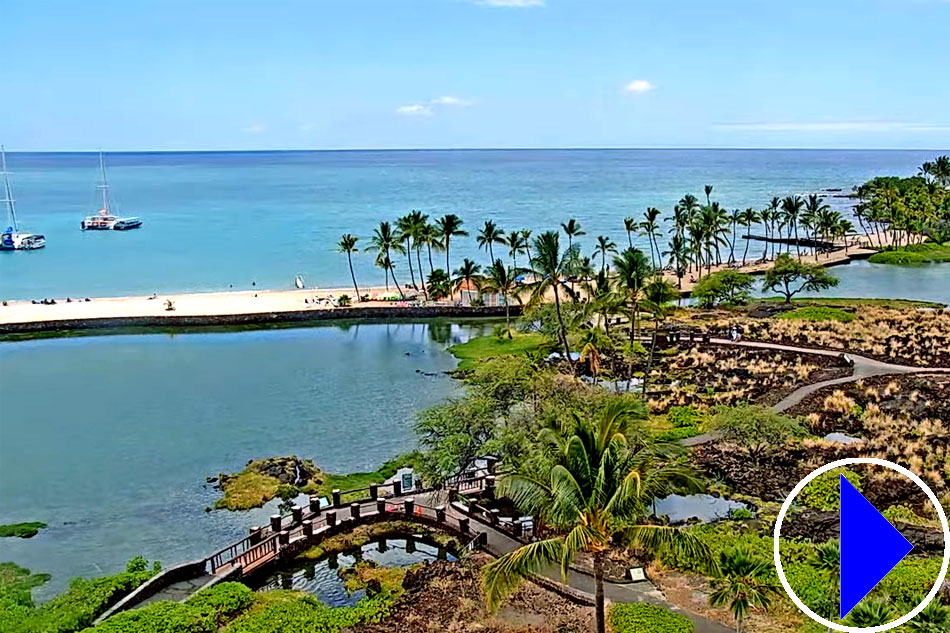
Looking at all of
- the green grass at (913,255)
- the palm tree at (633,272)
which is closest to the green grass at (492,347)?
the palm tree at (633,272)

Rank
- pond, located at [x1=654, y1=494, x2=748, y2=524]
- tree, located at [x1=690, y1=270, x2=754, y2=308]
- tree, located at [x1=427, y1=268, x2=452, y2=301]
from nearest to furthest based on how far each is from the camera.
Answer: pond, located at [x1=654, y1=494, x2=748, y2=524]
tree, located at [x1=690, y1=270, x2=754, y2=308]
tree, located at [x1=427, y1=268, x2=452, y2=301]

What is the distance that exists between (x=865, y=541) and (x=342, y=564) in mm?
18264

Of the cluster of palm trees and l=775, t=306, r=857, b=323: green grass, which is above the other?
the cluster of palm trees

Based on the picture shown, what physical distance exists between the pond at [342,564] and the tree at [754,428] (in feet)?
42.6

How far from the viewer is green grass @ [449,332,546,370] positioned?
2124 inches

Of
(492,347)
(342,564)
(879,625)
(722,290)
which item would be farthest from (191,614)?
(722,290)

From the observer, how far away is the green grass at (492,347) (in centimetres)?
5394

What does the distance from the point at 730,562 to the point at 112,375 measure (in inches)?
1661

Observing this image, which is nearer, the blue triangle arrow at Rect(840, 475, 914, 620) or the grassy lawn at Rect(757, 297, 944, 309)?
the blue triangle arrow at Rect(840, 475, 914, 620)

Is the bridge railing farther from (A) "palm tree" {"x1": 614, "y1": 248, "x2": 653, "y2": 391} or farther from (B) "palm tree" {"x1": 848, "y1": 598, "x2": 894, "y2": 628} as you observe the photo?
(B) "palm tree" {"x1": 848, "y1": 598, "x2": 894, "y2": 628}

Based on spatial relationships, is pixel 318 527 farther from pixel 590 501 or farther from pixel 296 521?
pixel 590 501

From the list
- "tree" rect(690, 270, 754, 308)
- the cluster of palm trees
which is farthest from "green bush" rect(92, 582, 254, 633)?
the cluster of palm trees

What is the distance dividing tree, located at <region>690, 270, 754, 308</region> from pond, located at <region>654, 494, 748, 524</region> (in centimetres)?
3932

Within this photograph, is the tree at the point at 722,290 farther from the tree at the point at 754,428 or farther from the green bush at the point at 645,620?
the green bush at the point at 645,620
